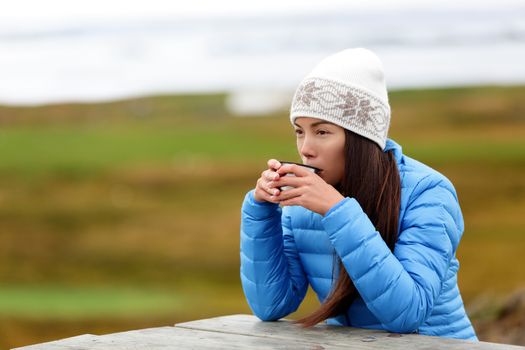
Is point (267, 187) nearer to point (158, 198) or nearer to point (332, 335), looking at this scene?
point (332, 335)

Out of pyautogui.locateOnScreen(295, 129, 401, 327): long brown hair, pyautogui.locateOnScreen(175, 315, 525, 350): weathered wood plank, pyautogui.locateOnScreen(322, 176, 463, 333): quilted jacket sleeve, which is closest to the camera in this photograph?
pyautogui.locateOnScreen(175, 315, 525, 350): weathered wood plank

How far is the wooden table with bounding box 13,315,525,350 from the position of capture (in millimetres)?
1865

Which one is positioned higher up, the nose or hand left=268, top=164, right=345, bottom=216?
the nose

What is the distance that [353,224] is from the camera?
198 cm

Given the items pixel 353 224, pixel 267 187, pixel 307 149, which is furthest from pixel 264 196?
pixel 353 224

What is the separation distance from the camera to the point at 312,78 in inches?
86.7

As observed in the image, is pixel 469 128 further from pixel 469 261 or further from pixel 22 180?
pixel 22 180

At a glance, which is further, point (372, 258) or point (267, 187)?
point (267, 187)

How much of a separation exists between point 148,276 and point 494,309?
4043mm

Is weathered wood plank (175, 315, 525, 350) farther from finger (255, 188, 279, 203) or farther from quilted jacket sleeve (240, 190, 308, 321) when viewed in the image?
finger (255, 188, 279, 203)

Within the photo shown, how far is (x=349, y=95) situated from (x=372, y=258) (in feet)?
1.30

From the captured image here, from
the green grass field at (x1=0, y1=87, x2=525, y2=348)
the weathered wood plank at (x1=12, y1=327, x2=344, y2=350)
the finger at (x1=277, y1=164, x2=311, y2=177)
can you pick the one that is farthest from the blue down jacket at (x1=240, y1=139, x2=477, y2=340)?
the green grass field at (x1=0, y1=87, x2=525, y2=348)

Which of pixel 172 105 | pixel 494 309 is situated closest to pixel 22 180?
pixel 172 105

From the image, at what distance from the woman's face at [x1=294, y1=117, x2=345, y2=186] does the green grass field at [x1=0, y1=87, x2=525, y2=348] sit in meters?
4.28
